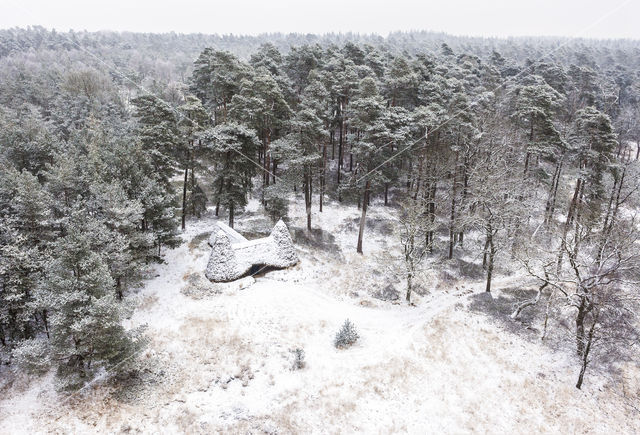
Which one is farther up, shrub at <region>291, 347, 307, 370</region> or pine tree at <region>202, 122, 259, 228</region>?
pine tree at <region>202, 122, 259, 228</region>

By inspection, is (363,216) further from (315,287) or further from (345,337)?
(345,337)

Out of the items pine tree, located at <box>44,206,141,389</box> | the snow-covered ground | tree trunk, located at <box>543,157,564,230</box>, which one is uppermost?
tree trunk, located at <box>543,157,564,230</box>

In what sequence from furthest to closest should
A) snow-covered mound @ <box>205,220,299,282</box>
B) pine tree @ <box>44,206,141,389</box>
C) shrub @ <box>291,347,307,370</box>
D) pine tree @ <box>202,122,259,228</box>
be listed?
1. pine tree @ <box>202,122,259,228</box>
2. snow-covered mound @ <box>205,220,299,282</box>
3. shrub @ <box>291,347,307,370</box>
4. pine tree @ <box>44,206,141,389</box>

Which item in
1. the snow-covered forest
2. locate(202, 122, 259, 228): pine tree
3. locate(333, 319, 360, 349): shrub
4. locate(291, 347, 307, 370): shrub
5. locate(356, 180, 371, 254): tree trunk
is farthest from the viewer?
locate(356, 180, 371, 254): tree trunk

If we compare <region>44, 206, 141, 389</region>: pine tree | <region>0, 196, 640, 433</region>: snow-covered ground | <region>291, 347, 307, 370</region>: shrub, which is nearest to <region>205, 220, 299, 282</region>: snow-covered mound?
<region>0, 196, 640, 433</region>: snow-covered ground

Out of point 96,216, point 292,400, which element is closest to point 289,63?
point 96,216

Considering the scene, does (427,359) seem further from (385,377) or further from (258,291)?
(258,291)

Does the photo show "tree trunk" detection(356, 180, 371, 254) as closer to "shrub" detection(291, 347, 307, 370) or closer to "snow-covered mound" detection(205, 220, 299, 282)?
"snow-covered mound" detection(205, 220, 299, 282)
